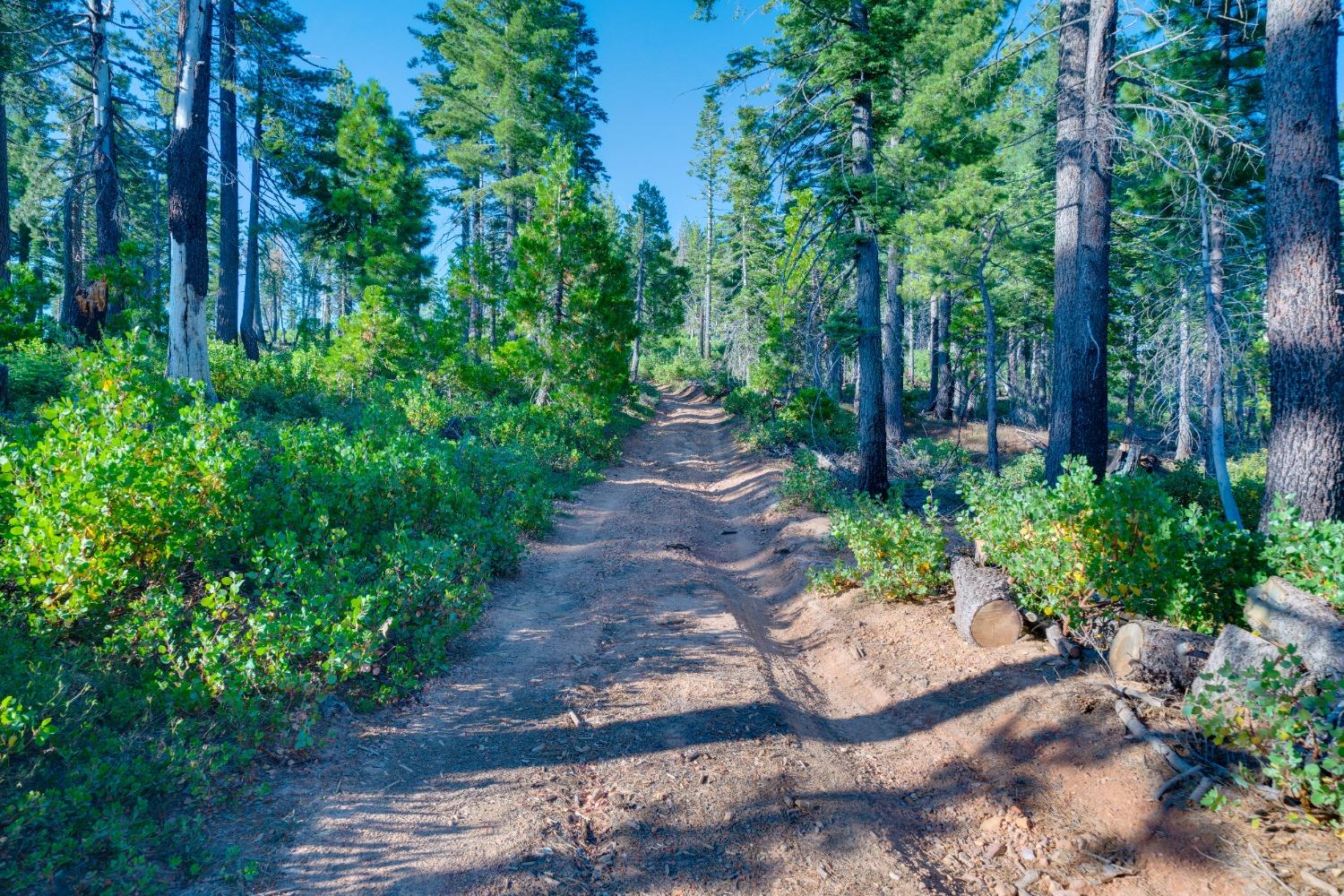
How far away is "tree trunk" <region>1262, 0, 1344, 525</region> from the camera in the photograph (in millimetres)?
5383

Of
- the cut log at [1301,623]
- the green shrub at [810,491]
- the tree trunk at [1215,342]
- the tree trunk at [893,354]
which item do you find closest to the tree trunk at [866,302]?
the green shrub at [810,491]

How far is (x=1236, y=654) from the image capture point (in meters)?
3.79

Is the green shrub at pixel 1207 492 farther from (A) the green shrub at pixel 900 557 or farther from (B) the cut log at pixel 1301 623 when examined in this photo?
(B) the cut log at pixel 1301 623

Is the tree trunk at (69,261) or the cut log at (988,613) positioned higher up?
the tree trunk at (69,261)

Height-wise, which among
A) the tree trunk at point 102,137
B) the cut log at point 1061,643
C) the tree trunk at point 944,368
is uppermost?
the tree trunk at point 102,137

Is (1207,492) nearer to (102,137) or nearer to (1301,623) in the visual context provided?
(1301,623)

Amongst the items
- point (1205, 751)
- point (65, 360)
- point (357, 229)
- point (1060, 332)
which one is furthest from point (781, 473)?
point (357, 229)

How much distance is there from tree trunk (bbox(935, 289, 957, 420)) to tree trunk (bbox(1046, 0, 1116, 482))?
16367 millimetres

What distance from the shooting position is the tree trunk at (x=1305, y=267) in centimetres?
538

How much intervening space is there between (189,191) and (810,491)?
33.5ft

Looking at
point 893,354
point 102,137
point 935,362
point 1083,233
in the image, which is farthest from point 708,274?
point 1083,233

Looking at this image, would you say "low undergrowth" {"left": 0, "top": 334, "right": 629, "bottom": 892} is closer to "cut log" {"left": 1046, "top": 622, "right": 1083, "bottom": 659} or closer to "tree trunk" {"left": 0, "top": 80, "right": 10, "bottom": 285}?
"cut log" {"left": 1046, "top": 622, "right": 1083, "bottom": 659}

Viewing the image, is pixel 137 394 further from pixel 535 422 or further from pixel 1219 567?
pixel 535 422

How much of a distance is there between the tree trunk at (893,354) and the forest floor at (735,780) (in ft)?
30.6
